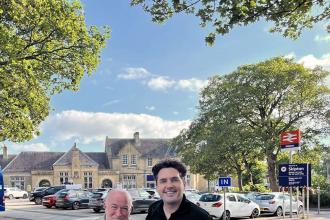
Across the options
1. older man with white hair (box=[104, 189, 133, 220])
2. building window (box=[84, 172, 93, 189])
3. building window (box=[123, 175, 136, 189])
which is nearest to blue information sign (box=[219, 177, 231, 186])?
older man with white hair (box=[104, 189, 133, 220])

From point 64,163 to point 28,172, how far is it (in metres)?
5.93

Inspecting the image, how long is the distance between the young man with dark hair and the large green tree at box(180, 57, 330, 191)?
39.3 meters

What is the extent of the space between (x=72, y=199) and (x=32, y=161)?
5130 centimetres

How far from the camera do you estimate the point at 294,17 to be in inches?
468

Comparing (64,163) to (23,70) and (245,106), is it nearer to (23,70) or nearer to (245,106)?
(245,106)

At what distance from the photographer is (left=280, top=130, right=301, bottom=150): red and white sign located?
1013 inches

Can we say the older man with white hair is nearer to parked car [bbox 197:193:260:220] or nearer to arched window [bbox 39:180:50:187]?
parked car [bbox 197:193:260:220]

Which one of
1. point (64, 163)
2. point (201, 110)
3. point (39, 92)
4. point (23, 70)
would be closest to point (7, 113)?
point (39, 92)

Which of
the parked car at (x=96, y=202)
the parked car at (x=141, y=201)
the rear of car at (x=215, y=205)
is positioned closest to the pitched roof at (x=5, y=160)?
the parked car at (x=96, y=202)

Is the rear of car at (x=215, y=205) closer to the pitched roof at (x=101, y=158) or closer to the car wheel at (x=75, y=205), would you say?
the car wheel at (x=75, y=205)

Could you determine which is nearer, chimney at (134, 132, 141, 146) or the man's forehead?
the man's forehead

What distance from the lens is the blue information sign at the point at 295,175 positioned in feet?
82.2

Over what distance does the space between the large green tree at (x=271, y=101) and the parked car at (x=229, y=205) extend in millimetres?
15023

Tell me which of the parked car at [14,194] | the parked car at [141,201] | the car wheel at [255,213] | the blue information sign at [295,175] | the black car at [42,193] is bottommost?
the parked car at [14,194]
